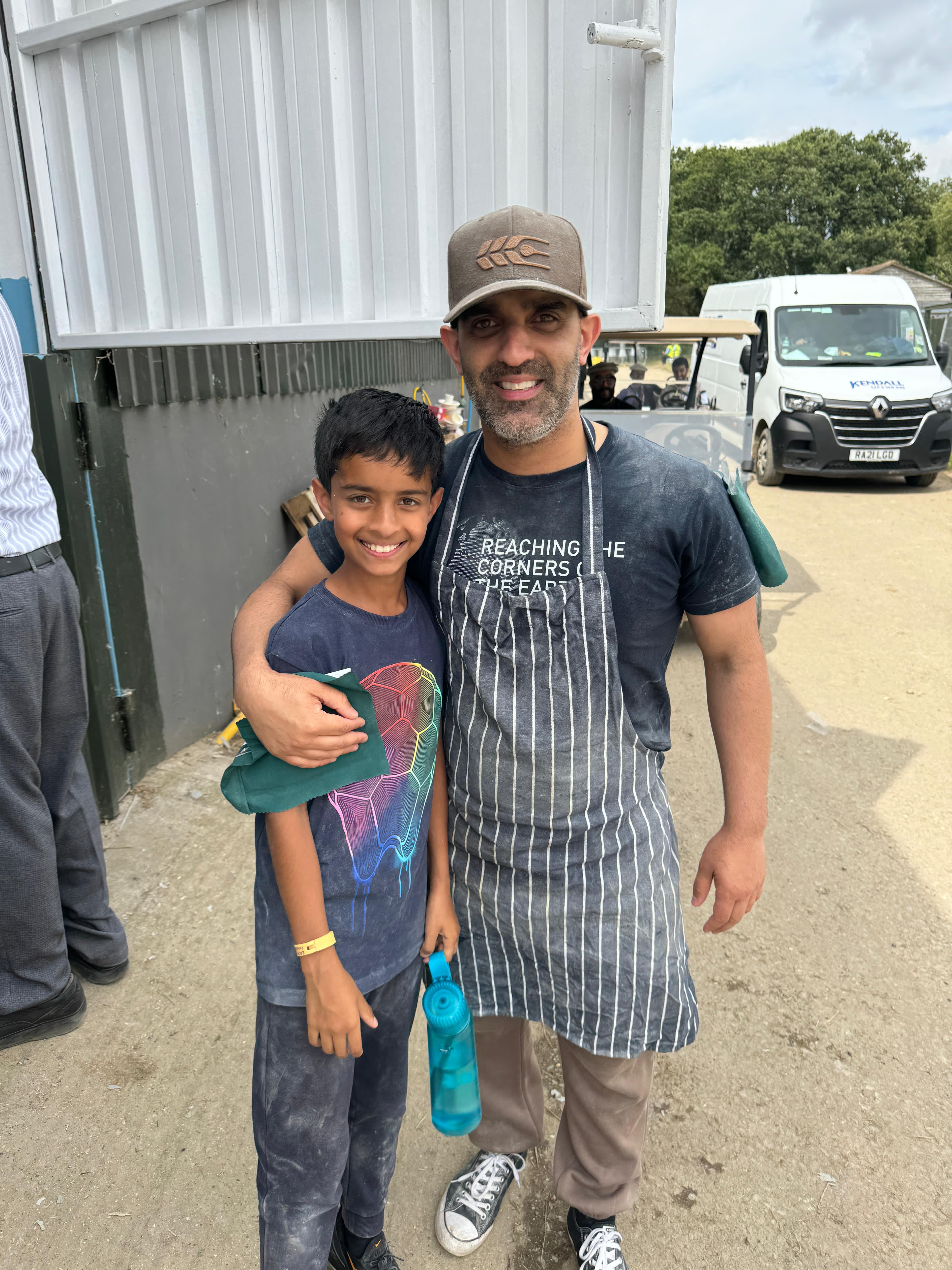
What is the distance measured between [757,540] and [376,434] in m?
0.81

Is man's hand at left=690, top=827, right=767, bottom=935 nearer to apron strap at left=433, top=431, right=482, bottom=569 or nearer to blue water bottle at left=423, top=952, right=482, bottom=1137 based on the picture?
blue water bottle at left=423, top=952, right=482, bottom=1137

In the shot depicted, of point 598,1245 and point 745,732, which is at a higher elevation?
point 745,732

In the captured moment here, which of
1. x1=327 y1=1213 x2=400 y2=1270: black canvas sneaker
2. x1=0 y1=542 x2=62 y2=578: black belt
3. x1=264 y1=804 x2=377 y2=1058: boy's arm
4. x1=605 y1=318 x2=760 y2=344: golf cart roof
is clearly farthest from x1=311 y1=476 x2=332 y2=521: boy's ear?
x1=605 y1=318 x2=760 y2=344: golf cart roof

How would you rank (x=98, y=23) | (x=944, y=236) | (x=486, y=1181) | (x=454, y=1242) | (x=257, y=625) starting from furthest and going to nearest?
(x=944, y=236) → (x=98, y=23) → (x=486, y=1181) → (x=454, y=1242) → (x=257, y=625)

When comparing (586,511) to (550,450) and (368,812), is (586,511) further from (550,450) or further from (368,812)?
(368,812)

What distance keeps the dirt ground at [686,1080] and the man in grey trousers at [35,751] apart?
219 millimetres

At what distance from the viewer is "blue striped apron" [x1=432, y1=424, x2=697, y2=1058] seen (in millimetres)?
1611

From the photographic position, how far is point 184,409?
4012mm

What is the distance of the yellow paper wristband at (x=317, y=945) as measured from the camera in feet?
4.80

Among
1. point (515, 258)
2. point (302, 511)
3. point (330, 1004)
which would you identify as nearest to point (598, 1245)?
point (330, 1004)

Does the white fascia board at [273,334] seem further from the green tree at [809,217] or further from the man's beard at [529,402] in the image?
the green tree at [809,217]

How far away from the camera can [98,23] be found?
8.12ft

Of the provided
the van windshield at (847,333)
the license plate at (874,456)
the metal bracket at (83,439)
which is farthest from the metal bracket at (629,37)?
the van windshield at (847,333)

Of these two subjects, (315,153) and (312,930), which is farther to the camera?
(315,153)
